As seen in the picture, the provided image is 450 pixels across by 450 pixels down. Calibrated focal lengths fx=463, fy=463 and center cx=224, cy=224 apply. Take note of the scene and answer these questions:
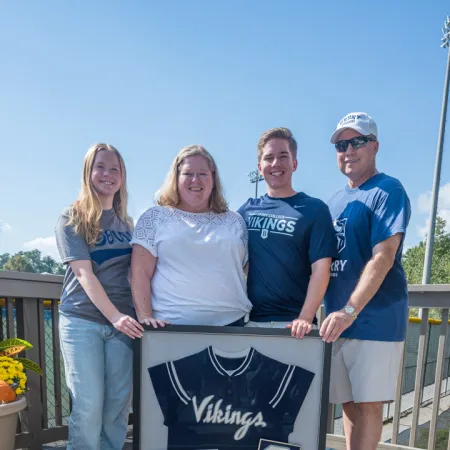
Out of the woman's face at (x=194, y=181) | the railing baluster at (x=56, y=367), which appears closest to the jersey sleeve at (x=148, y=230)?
the woman's face at (x=194, y=181)

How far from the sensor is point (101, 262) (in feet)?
7.23

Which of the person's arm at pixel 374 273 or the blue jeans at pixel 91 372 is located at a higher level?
the person's arm at pixel 374 273

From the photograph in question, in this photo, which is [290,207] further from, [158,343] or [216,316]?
[158,343]

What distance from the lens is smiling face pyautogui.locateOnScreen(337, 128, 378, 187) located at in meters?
2.29

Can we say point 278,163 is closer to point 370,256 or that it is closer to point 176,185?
point 176,185

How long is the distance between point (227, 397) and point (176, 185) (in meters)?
0.93

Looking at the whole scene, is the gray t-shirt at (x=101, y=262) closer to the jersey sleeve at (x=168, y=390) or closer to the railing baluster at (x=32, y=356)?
the jersey sleeve at (x=168, y=390)

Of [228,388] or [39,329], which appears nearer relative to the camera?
[228,388]

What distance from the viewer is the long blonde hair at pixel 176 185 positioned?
82.1 inches

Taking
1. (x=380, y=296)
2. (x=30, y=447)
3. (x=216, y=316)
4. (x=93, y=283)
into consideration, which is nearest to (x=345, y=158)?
(x=380, y=296)

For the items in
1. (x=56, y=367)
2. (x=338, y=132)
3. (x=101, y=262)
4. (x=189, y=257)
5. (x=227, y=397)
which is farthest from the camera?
(x=56, y=367)

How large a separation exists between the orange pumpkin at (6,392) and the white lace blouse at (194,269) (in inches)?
35.1

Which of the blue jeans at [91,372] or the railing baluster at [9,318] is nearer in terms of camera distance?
the blue jeans at [91,372]

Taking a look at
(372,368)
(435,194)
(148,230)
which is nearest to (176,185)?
(148,230)
